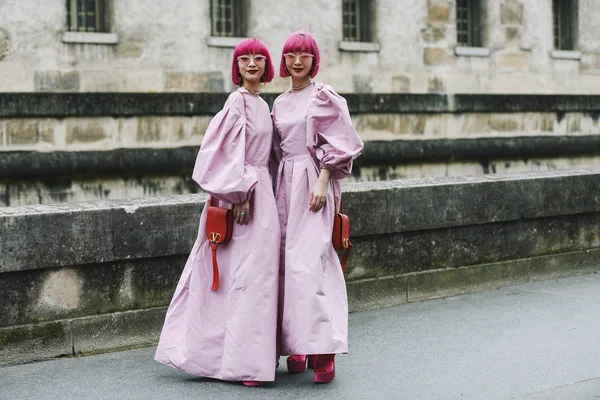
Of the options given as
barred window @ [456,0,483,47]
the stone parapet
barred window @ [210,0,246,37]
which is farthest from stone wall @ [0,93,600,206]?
barred window @ [456,0,483,47]

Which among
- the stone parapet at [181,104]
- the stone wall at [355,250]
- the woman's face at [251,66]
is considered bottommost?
the stone wall at [355,250]

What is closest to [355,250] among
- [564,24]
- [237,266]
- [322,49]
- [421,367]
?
[421,367]

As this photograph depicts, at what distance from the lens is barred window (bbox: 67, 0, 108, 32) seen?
20.1m

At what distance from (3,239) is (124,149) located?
11.2m

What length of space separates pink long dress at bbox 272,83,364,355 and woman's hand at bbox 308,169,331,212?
5cm

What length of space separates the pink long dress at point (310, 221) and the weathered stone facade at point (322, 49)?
537 inches

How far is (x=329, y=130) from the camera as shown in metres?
6.13

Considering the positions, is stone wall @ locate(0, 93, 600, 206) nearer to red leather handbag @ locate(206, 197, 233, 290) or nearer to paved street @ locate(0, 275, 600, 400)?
paved street @ locate(0, 275, 600, 400)

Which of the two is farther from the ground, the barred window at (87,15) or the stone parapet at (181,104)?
the barred window at (87,15)

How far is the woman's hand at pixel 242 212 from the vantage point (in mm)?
6078

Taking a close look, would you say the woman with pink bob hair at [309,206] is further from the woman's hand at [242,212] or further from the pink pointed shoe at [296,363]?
the woman's hand at [242,212]

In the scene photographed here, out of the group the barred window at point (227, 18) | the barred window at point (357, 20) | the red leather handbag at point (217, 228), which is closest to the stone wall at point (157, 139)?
the barred window at point (357, 20)

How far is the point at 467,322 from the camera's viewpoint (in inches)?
303

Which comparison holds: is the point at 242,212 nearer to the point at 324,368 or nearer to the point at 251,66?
the point at 251,66
